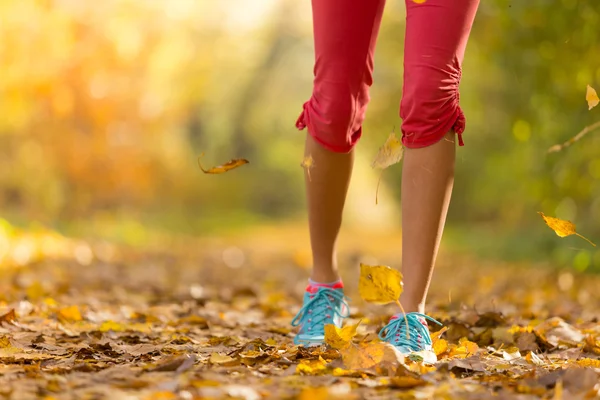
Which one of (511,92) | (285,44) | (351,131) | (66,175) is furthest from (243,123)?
(351,131)

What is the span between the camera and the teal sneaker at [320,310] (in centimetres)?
238

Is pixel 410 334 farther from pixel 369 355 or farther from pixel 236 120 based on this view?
pixel 236 120

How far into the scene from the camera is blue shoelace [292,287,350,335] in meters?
2.38

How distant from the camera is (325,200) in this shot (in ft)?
7.98

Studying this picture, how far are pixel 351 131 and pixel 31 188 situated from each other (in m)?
9.66

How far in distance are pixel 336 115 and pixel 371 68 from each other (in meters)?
0.19

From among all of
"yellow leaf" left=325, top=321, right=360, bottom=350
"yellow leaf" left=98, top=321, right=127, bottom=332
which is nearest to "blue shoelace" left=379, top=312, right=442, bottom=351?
"yellow leaf" left=325, top=321, right=360, bottom=350

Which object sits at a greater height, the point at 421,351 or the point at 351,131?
the point at 351,131

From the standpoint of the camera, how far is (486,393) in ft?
5.13

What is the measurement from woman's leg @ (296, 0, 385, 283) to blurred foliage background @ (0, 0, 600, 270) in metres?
2.23

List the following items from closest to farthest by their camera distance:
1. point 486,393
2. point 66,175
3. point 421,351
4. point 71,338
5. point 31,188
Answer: point 486,393, point 421,351, point 71,338, point 31,188, point 66,175

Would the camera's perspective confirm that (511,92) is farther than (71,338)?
Yes

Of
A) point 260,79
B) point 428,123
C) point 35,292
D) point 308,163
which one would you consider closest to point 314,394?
point 428,123

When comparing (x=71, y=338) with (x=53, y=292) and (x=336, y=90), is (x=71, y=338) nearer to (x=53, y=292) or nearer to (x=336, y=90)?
(x=336, y=90)
